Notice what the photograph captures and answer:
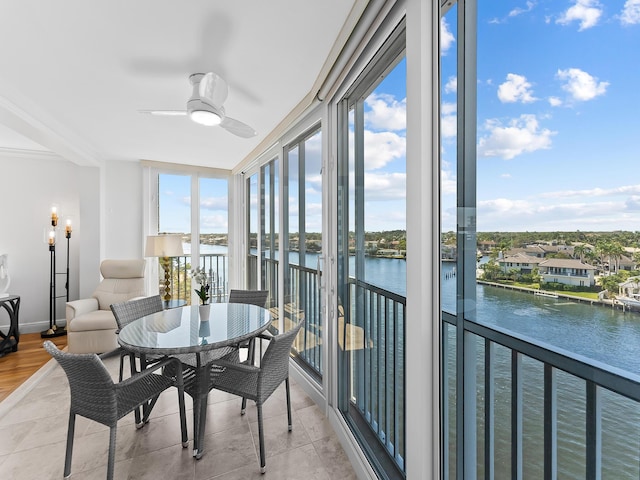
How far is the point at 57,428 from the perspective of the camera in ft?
6.99

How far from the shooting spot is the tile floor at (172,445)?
1.73 metres

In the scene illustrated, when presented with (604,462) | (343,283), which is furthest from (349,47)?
(604,462)

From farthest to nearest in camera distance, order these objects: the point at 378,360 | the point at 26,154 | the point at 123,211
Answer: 1. the point at 123,211
2. the point at 26,154
3. the point at 378,360

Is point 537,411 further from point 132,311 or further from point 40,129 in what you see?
point 40,129

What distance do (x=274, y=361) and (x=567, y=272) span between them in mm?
1585

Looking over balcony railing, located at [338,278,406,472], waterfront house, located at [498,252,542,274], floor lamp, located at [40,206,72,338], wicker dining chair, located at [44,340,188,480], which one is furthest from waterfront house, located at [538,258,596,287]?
floor lamp, located at [40,206,72,338]

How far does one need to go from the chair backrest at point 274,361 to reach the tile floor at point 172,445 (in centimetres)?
45

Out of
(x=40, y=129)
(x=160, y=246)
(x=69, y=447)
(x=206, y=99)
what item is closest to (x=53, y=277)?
(x=160, y=246)

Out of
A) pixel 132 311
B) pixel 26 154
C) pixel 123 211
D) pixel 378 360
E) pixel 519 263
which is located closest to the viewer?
pixel 519 263

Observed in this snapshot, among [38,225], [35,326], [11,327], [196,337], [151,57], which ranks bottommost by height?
[35,326]

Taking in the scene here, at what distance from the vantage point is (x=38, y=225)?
165 inches

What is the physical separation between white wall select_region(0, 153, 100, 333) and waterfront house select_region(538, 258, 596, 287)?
202 inches

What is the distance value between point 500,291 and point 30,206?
5.74 meters

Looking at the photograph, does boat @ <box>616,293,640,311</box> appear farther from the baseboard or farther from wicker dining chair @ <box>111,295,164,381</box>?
the baseboard
